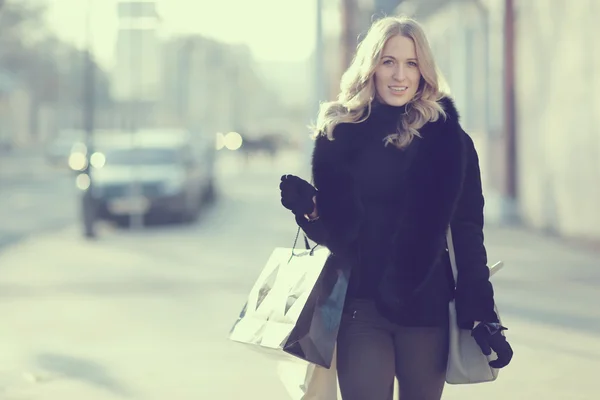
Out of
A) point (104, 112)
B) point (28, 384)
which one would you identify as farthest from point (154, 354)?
point (104, 112)

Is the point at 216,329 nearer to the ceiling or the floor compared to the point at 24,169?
nearer to the ceiling

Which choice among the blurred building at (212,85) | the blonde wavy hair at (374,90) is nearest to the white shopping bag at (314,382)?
the blonde wavy hair at (374,90)

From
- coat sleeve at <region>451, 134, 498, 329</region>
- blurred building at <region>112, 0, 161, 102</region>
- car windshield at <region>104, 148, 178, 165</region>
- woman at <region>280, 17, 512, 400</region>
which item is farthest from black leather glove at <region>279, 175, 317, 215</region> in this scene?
car windshield at <region>104, 148, 178, 165</region>

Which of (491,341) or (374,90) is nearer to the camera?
(491,341)

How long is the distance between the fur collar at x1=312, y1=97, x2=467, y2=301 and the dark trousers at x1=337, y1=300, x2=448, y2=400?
134mm

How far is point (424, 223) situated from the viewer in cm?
359

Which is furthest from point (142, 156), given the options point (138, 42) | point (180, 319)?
point (180, 319)

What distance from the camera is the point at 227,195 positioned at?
3108cm

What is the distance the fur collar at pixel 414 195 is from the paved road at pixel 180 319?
0.58 m

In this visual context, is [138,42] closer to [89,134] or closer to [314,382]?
[89,134]

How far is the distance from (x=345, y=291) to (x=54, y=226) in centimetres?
1780

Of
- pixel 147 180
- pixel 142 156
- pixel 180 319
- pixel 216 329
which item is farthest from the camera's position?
pixel 142 156

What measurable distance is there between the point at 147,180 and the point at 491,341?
16276mm

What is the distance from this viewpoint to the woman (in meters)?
3.58
